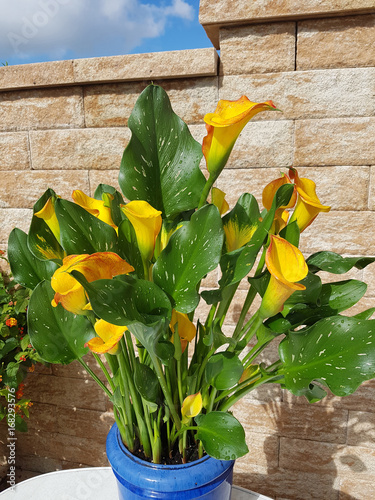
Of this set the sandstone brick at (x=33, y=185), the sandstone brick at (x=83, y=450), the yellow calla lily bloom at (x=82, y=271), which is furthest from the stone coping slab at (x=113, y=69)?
the sandstone brick at (x=83, y=450)

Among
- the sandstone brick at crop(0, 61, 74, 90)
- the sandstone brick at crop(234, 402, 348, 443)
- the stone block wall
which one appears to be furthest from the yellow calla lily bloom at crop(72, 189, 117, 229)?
the sandstone brick at crop(234, 402, 348, 443)

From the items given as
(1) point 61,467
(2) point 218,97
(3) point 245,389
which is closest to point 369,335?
(3) point 245,389

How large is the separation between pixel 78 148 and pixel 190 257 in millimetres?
713

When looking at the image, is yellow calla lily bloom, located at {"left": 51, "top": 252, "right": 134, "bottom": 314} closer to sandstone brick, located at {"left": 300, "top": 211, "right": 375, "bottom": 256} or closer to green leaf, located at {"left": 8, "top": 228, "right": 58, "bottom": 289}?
green leaf, located at {"left": 8, "top": 228, "right": 58, "bottom": 289}

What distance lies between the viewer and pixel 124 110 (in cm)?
97

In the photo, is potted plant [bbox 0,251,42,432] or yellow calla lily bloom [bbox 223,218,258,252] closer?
yellow calla lily bloom [bbox 223,218,258,252]

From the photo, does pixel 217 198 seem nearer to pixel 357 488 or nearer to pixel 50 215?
pixel 50 215

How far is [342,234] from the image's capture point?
911 mm

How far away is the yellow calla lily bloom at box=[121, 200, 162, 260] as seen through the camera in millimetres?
425

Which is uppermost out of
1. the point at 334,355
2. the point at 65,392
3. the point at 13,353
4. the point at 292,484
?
the point at 334,355

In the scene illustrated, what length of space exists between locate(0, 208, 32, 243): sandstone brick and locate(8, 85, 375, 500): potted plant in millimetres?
593

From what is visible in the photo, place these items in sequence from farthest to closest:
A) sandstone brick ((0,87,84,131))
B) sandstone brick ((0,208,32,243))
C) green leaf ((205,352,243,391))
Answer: sandstone brick ((0,208,32,243)) → sandstone brick ((0,87,84,131)) → green leaf ((205,352,243,391))

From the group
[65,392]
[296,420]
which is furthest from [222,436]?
[65,392]

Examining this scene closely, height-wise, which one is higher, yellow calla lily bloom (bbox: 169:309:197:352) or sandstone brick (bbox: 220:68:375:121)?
sandstone brick (bbox: 220:68:375:121)
